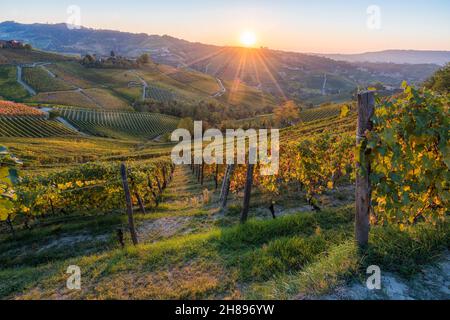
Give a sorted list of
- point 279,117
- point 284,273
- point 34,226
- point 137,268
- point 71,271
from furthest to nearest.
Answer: point 279,117 < point 34,226 < point 71,271 < point 137,268 < point 284,273

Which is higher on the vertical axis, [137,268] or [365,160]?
[365,160]

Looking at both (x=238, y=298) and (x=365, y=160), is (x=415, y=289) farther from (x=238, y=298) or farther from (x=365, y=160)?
(x=238, y=298)

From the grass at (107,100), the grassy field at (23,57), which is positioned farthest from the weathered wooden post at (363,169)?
the grassy field at (23,57)

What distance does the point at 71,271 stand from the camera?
7141 millimetres

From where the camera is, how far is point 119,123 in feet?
275

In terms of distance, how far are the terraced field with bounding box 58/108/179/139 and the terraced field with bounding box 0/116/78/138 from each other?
7.20 m

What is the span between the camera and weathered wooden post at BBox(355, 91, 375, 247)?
14.8ft

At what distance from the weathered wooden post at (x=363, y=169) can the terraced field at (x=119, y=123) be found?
7425 centimetres

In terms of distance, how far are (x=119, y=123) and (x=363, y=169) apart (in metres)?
86.7

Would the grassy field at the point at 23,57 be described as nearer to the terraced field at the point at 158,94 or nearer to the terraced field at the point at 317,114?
the terraced field at the point at 158,94

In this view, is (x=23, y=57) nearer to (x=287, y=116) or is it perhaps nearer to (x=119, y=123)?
(x=119, y=123)

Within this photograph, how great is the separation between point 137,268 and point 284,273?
3.51 m

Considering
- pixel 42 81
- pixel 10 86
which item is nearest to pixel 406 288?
pixel 10 86
